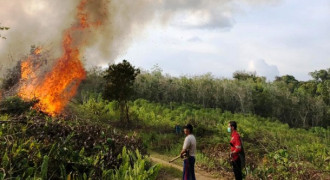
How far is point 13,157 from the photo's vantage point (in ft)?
20.2

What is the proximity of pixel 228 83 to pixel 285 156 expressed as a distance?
25.6m

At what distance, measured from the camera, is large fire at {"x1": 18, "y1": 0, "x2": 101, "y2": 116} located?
1703 centimetres

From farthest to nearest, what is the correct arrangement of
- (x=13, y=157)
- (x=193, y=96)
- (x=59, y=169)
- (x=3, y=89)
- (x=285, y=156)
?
(x=193, y=96), (x=3, y=89), (x=285, y=156), (x=59, y=169), (x=13, y=157)

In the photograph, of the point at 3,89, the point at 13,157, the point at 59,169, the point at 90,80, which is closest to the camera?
the point at 13,157

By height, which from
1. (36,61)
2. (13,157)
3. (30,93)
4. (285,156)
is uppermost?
(36,61)

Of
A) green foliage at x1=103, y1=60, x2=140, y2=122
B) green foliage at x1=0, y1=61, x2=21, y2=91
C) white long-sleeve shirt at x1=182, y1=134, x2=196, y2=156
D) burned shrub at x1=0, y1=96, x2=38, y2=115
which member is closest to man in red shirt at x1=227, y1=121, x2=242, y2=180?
white long-sleeve shirt at x1=182, y1=134, x2=196, y2=156

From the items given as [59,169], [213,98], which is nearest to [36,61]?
[59,169]

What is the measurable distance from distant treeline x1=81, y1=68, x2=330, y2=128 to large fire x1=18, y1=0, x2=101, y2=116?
10.4m

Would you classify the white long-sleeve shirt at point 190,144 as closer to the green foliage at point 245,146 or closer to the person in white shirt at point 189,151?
the person in white shirt at point 189,151

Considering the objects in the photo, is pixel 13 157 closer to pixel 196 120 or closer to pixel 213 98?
pixel 196 120

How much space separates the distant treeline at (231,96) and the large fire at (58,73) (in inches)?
411

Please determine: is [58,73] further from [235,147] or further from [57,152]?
[235,147]

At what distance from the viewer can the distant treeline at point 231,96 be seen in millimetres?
31406

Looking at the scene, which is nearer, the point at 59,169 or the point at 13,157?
the point at 13,157
